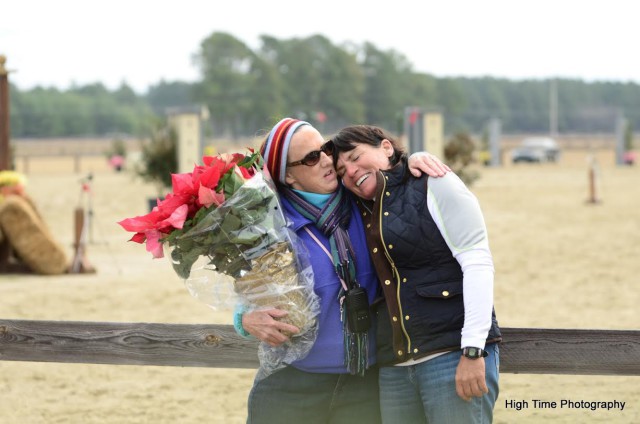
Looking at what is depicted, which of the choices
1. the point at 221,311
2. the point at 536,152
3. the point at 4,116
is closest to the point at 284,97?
the point at 536,152

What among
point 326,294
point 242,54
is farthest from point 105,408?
point 242,54

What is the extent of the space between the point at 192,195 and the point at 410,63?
340 ft

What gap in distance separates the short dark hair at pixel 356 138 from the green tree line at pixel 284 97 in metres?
68.3

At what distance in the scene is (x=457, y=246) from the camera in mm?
2418

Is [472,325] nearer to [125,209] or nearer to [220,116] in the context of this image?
[125,209]

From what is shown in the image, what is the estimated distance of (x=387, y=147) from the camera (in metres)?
2.71

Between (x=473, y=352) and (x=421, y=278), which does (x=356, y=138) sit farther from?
(x=473, y=352)

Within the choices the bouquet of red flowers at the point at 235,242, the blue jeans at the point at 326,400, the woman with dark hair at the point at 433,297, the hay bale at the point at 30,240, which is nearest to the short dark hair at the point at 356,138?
the woman with dark hair at the point at 433,297

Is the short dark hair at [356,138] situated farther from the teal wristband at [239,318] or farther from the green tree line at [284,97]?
the green tree line at [284,97]

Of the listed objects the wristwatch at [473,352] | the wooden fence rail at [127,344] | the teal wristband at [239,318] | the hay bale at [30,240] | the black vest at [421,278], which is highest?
the black vest at [421,278]

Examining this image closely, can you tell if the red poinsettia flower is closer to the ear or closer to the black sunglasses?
the black sunglasses

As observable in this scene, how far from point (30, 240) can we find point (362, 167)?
29.8 feet

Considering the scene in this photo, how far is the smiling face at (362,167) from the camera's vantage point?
260cm

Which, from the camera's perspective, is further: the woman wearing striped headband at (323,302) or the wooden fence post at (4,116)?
the wooden fence post at (4,116)
